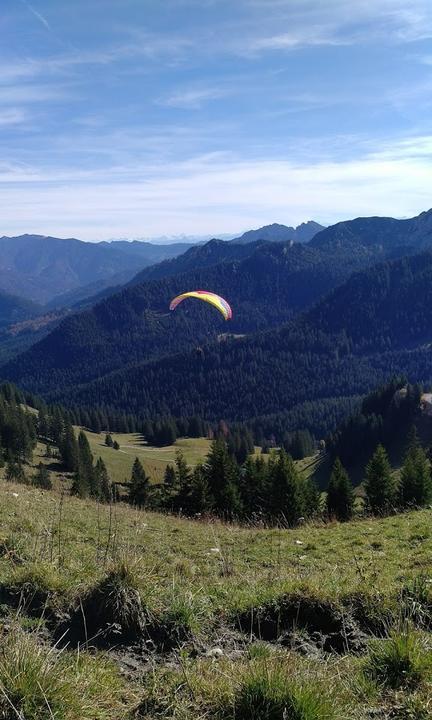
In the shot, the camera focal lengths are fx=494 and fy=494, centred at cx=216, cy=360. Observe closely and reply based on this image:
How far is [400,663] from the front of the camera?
4.89m

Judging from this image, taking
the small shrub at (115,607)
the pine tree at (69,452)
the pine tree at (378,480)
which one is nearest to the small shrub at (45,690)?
the small shrub at (115,607)

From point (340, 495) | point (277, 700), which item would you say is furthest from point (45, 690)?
point (340, 495)

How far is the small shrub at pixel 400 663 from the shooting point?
476 centimetres

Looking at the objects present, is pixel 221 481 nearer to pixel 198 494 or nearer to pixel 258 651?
pixel 198 494

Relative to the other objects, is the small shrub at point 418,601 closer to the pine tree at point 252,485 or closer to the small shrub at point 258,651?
the small shrub at point 258,651

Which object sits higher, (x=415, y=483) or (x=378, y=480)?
(x=415, y=483)

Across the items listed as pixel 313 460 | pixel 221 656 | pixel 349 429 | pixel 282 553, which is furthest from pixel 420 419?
pixel 221 656

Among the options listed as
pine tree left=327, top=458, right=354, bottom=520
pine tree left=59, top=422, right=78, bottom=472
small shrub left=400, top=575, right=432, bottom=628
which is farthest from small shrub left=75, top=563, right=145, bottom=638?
pine tree left=59, top=422, right=78, bottom=472

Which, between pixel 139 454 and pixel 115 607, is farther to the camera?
pixel 139 454

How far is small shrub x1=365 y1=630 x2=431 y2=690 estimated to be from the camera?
4.76 m

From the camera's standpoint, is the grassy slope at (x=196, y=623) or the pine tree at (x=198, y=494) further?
the pine tree at (x=198, y=494)

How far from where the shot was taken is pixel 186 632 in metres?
6.16

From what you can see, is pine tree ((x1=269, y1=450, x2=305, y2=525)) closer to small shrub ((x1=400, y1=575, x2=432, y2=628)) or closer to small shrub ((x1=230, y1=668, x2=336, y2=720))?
small shrub ((x1=400, y1=575, x2=432, y2=628))

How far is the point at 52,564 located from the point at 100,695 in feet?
10.7
